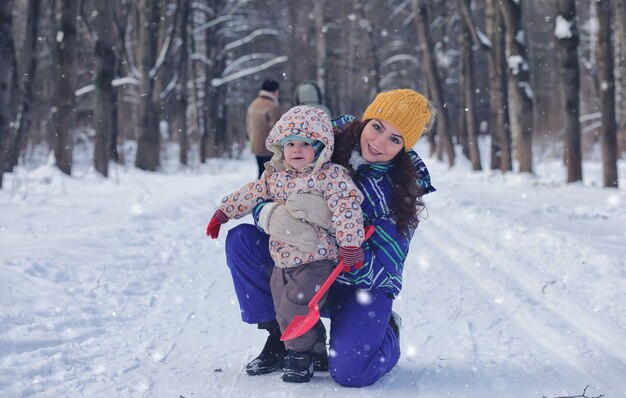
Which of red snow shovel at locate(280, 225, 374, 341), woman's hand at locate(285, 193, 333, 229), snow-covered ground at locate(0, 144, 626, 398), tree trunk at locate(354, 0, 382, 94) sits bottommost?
snow-covered ground at locate(0, 144, 626, 398)

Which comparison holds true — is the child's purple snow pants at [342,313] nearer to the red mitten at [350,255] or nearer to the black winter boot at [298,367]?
the black winter boot at [298,367]

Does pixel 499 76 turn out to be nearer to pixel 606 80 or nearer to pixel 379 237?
pixel 606 80

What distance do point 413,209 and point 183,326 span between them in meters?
1.72

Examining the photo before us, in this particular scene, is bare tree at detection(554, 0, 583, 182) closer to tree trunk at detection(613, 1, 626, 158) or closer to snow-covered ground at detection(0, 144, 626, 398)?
snow-covered ground at detection(0, 144, 626, 398)

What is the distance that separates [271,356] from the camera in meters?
3.26

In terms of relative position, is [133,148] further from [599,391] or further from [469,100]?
[599,391]

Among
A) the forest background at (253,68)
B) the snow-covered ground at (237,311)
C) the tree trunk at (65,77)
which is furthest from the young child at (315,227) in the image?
the tree trunk at (65,77)

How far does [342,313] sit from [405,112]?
1.08m

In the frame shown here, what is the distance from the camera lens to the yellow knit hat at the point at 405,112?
3246 mm

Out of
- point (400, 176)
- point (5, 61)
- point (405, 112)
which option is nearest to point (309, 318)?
point (400, 176)

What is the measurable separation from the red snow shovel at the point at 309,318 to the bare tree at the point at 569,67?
10.1 meters

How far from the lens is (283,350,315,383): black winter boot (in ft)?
9.93

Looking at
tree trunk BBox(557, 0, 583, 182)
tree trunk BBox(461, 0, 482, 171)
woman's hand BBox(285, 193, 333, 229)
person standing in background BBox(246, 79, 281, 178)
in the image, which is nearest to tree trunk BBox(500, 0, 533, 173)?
tree trunk BBox(557, 0, 583, 182)

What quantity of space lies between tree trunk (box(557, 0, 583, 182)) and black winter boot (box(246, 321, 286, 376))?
32.8 ft
